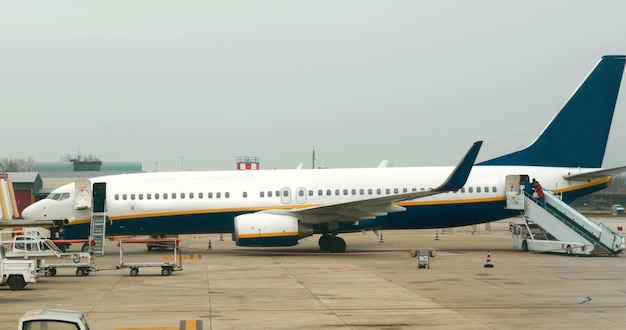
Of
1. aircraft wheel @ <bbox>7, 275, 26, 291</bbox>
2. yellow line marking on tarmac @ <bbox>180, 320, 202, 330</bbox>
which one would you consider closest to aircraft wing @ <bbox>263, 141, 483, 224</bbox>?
aircraft wheel @ <bbox>7, 275, 26, 291</bbox>

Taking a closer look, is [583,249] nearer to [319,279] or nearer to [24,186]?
[319,279]

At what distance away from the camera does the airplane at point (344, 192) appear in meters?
34.4

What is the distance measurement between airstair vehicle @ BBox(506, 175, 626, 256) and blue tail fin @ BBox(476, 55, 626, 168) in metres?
1.95

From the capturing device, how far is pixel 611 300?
1953 cm

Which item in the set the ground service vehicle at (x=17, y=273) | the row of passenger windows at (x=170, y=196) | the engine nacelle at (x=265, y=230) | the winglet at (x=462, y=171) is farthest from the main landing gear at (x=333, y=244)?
the ground service vehicle at (x=17, y=273)

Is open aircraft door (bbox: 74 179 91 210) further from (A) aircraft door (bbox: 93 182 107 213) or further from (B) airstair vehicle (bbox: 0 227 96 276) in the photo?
(B) airstair vehicle (bbox: 0 227 96 276)

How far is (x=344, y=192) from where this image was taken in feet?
115

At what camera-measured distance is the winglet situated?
31.0 meters

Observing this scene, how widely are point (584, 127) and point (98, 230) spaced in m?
22.0

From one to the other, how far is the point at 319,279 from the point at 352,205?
27.6 ft

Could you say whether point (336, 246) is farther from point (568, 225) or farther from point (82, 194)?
point (82, 194)

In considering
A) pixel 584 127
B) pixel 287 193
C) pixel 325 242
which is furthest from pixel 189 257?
pixel 584 127

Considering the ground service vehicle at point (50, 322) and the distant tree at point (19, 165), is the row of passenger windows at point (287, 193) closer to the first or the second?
the ground service vehicle at point (50, 322)

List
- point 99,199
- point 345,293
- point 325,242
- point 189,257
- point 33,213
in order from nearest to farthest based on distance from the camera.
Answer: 1. point 345,293
2. point 189,257
3. point 99,199
4. point 33,213
5. point 325,242
